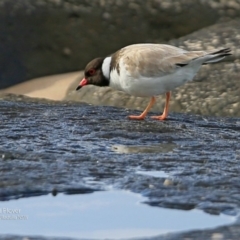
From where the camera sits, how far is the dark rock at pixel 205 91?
8516mm

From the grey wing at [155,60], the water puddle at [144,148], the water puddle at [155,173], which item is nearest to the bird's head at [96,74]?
the grey wing at [155,60]

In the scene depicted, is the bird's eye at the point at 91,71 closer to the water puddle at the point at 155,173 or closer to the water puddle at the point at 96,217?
the water puddle at the point at 155,173

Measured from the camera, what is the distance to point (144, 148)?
18.9 feet

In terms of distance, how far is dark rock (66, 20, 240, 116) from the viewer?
27.9ft

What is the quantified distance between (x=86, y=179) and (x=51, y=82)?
207 inches

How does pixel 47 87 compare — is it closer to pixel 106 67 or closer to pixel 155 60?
pixel 106 67

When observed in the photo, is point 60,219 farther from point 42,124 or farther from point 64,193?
point 42,124

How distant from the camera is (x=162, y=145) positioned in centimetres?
593

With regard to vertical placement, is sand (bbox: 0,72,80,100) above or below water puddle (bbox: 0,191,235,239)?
above

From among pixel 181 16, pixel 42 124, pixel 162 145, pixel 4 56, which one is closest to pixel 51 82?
pixel 4 56

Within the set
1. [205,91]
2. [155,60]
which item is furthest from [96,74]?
[205,91]

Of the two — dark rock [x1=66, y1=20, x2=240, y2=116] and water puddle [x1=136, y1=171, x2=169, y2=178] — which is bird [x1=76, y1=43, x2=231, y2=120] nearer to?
dark rock [x1=66, y1=20, x2=240, y2=116]

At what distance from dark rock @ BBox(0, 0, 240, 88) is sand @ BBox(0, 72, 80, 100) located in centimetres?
13

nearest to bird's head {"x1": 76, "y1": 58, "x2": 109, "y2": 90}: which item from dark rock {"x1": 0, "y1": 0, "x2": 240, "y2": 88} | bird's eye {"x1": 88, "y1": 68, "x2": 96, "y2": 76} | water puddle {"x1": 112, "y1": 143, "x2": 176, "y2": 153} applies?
bird's eye {"x1": 88, "y1": 68, "x2": 96, "y2": 76}
